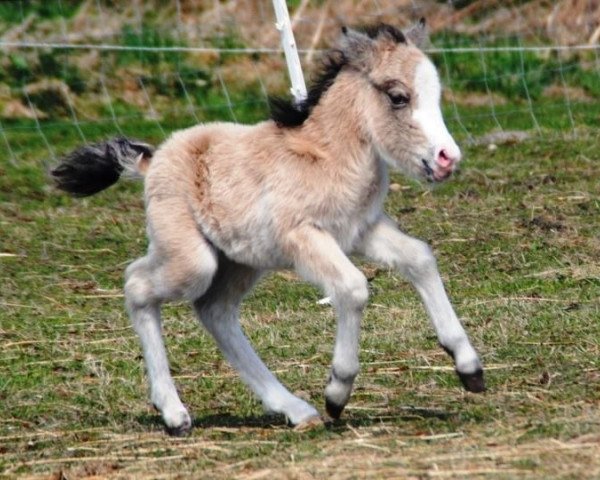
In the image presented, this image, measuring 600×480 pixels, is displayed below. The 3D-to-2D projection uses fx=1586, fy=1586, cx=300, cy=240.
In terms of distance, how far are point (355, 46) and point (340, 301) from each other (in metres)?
1.10

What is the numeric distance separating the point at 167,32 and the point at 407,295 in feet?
25.6

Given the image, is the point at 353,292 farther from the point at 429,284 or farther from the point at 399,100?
the point at 399,100

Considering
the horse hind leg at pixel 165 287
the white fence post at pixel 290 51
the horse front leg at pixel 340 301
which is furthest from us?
the white fence post at pixel 290 51

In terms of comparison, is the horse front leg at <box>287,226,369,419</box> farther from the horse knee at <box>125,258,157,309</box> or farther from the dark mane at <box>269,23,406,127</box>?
the horse knee at <box>125,258,157,309</box>

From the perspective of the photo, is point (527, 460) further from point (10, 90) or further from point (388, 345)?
point (10, 90)

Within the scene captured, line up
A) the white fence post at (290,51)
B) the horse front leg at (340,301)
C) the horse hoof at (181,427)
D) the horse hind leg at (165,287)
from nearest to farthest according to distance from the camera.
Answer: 1. the horse front leg at (340,301)
2. the horse hoof at (181,427)
3. the horse hind leg at (165,287)
4. the white fence post at (290,51)

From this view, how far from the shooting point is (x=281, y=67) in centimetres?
1527

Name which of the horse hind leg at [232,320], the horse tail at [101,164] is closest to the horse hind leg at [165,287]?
the horse hind leg at [232,320]

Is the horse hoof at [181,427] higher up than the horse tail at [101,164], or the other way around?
the horse tail at [101,164]

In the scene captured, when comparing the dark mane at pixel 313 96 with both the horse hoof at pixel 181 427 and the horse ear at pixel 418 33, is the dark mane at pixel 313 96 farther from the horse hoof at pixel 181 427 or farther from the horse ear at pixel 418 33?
the horse hoof at pixel 181 427

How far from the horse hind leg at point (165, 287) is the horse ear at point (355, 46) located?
97cm

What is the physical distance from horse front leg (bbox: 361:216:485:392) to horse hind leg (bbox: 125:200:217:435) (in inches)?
27.5

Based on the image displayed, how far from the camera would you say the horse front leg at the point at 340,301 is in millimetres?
6066

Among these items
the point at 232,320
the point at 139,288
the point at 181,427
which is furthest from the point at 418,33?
the point at 181,427
